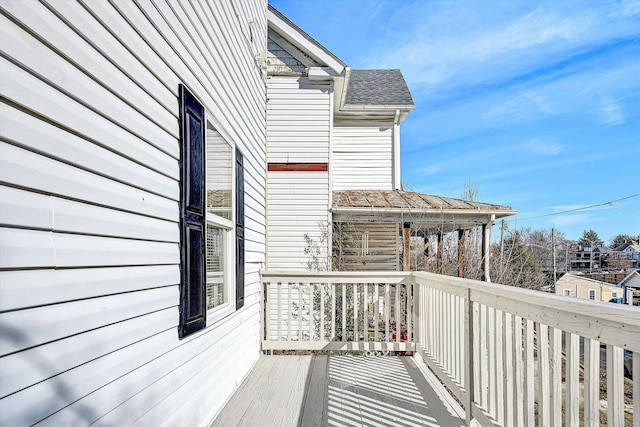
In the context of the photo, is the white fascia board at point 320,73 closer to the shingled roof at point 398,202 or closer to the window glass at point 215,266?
the shingled roof at point 398,202

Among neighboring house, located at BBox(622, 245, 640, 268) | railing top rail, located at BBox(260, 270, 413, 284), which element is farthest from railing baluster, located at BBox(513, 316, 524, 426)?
neighboring house, located at BBox(622, 245, 640, 268)

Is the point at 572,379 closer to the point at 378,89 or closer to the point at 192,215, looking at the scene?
the point at 192,215

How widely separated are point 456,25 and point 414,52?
10.4 ft

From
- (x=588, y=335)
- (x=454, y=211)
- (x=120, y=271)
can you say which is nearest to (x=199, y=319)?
(x=120, y=271)

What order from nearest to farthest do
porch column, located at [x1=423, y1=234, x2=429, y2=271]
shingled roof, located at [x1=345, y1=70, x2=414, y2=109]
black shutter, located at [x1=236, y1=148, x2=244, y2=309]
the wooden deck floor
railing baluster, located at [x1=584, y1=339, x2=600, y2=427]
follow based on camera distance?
1. railing baluster, located at [x1=584, y1=339, x2=600, y2=427]
2. the wooden deck floor
3. black shutter, located at [x1=236, y1=148, x2=244, y2=309]
4. porch column, located at [x1=423, y1=234, x2=429, y2=271]
5. shingled roof, located at [x1=345, y1=70, x2=414, y2=109]

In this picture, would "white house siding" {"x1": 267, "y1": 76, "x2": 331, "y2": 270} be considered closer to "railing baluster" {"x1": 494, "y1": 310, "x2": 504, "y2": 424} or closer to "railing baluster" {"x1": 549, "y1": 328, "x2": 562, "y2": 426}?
"railing baluster" {"x1": 494, "y1": 310, "x2": 504, "y2": 424}

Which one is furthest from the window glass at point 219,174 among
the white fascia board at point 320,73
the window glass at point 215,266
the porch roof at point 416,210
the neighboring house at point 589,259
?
the neighboring house at point 589,259

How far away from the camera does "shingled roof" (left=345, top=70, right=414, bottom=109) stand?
28.5 feet

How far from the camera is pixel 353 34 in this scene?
1424cm

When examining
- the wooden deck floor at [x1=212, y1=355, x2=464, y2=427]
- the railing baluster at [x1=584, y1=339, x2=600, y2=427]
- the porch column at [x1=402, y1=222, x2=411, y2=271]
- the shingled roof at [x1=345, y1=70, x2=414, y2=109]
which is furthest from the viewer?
the shingled roof at [x1=345, y1=70, x2=414, y2=109]

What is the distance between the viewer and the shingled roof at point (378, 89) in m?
8.67

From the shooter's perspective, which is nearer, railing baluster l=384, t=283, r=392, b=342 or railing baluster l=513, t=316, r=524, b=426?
railing baluster l=513, t=316, r=524, b=426

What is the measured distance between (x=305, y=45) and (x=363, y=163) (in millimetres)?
2923

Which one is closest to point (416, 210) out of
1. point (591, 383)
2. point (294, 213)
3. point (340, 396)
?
point (294, 213)
